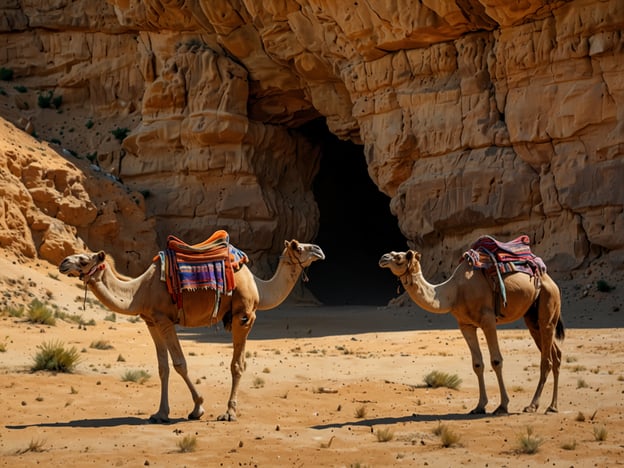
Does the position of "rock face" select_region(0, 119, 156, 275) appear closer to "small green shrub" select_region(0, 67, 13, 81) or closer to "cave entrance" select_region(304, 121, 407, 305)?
"small green shrub" select_region(0, 67, 13, 81)

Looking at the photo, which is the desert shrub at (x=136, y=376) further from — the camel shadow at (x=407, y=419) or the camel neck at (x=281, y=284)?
the camel shadow at (x=407, y=419)

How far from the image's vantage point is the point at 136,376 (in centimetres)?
1479

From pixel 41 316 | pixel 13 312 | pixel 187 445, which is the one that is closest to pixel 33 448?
pixel 187 445

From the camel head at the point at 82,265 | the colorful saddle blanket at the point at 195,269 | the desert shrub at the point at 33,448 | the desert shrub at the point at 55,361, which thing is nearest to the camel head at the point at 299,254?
the colorful saddle blanket at the point at 195,269

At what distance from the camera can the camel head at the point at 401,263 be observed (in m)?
11.7

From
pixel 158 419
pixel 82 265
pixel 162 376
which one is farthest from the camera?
pixel 162 376

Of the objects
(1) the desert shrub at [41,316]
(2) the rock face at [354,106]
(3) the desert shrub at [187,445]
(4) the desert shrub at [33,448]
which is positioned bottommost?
(1) the desert shrub at [41,316]

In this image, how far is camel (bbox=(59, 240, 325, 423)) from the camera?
37.3ft

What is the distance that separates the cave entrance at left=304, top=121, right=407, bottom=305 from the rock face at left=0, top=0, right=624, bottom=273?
18.4ft

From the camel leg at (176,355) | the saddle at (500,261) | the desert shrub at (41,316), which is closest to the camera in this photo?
the camel leg at (176,355)

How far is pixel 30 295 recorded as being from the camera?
78.2 ft

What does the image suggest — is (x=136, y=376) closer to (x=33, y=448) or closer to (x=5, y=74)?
(x=33, y=448)

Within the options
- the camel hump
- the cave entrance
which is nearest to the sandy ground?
the camel hump

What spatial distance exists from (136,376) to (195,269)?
12.0 feet
